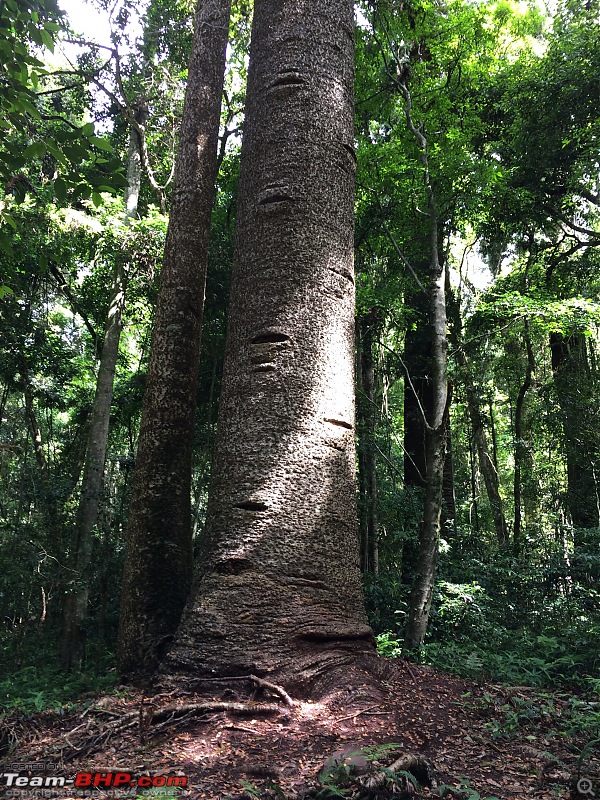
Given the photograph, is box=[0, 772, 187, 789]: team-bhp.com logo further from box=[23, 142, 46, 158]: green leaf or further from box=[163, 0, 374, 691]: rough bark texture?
box=[23, 142, 46, 158]: green leaf

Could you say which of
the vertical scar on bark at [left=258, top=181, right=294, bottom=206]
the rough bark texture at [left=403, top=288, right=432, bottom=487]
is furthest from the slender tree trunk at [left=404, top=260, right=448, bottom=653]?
the rough bark texture at [left=403, top=288, right=432, bottom=487]

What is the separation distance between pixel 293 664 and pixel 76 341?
40.5 ft

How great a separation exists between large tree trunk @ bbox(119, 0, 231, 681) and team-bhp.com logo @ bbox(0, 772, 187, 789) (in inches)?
43.1

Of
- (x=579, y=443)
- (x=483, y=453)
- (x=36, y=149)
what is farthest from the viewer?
(x=483, y=453)

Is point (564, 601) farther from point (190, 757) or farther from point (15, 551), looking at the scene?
point (15, 551)

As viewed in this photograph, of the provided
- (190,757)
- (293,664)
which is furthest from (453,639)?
(190,757)

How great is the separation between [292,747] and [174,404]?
2.27 meters

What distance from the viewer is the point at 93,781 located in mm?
1868

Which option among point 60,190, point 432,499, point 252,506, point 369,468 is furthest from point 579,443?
point 60,190

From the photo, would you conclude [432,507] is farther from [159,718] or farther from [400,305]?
[400,305]

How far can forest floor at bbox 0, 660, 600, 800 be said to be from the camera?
182cm

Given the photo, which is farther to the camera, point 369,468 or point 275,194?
point 369,468

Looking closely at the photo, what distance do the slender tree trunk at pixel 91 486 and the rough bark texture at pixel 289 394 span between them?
17.5ft

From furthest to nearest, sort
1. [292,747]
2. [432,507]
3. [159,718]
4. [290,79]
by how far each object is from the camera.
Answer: [432,507], [290,79], [159,718], [292,747]
